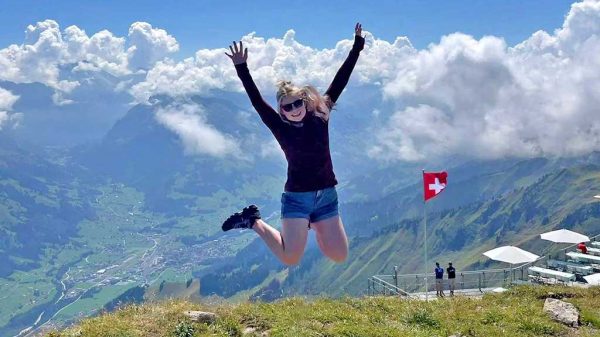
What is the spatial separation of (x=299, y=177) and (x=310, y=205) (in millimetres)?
612

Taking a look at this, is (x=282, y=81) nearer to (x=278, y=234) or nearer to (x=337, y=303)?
(x=278, y=234)

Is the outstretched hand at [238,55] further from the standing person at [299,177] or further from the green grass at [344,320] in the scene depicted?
the green grass at [344,320]

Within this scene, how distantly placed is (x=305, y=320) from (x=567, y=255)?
38882mm

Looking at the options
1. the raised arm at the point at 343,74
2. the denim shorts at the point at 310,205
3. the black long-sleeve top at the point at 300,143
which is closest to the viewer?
the black long-sleeve top at the point at 300,143

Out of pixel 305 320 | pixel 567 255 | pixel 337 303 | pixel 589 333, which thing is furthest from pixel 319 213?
pixel 567 255

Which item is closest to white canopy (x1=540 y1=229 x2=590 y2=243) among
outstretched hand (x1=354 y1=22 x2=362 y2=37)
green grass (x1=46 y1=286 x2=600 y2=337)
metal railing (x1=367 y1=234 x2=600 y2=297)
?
metal railing (x1=367 y1=234 x2=600 y2=297)

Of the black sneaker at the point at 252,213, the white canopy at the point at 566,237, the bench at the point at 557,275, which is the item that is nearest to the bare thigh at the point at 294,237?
the black sneaker at the point at 252,213

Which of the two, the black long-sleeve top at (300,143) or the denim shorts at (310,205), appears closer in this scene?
the black long-sleeve top at (300,143)

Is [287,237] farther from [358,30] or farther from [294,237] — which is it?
[358,30]

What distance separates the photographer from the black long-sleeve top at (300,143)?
35.8ft

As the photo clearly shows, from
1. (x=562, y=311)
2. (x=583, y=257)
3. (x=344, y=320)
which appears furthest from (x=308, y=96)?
(x=583, y=257)

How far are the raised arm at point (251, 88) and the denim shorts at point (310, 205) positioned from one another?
149cm

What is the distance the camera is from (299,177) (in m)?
11.0

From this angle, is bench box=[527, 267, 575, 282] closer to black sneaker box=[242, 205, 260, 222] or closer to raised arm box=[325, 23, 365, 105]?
raised arm box=[325, 23, 365, 105]
